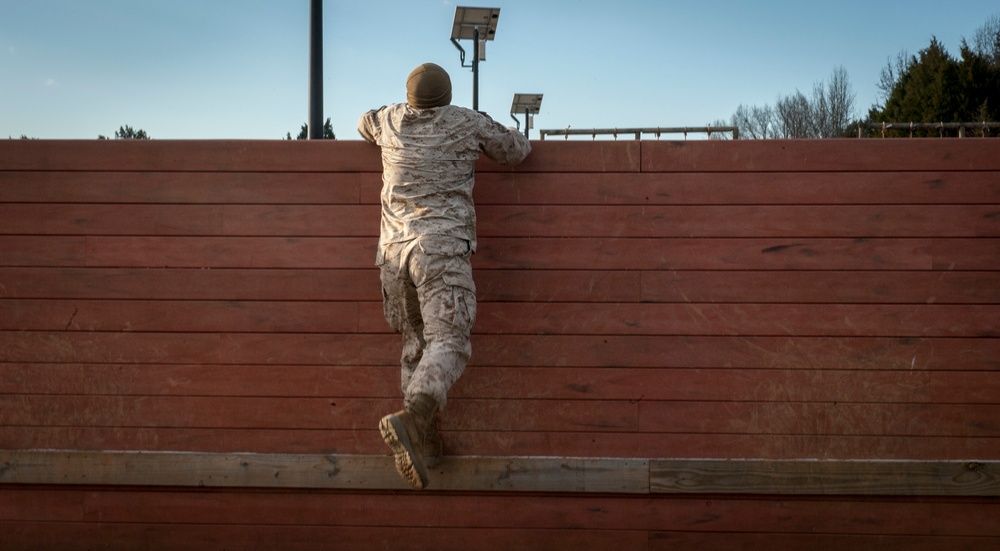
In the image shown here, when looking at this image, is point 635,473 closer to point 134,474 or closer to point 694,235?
point 694,235

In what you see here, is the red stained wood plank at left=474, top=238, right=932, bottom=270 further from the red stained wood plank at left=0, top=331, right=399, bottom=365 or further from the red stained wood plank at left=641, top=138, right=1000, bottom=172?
the red stained wood plank at left=0, top=331, right=399, bottom=365

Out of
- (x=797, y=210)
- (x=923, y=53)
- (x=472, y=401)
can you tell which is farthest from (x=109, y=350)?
(x=923, y=53)

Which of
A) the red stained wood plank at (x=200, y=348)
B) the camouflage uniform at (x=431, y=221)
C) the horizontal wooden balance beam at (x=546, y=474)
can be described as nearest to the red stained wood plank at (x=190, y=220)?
the camouflage uniform at (x=431, y=221)

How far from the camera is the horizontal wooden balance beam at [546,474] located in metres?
4.31

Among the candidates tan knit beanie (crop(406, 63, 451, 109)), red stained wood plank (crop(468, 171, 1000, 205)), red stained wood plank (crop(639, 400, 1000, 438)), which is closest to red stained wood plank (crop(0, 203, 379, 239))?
red stained wood plank (crop(468, 171, 1000, 205))

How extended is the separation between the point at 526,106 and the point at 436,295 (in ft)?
46.5

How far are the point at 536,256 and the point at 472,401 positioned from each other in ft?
2.32

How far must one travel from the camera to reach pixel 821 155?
4363 mm

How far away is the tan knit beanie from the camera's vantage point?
412 centimetres

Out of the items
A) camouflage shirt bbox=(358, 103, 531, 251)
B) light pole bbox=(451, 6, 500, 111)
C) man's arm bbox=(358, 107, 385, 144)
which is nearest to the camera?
camouflage shirt bbox=(358, 103, 531, 251)

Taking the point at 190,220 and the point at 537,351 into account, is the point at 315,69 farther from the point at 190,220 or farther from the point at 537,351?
the point at 537,351

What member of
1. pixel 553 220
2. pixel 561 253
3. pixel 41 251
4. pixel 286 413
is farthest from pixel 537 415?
pixel 41 251

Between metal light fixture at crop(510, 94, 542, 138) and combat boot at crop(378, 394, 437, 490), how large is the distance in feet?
45.5

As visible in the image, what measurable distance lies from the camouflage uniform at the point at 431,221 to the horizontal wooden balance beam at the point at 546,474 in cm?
55
